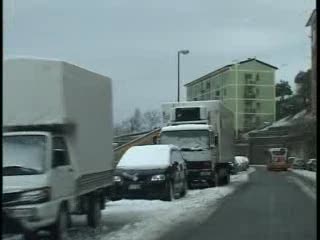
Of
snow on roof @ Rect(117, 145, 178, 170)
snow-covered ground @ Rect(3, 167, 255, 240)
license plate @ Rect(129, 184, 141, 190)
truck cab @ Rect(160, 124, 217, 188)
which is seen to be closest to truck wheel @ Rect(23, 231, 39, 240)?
snow-covered ground @ Rect(3, 167, 255, 240)

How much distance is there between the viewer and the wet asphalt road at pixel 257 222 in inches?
536

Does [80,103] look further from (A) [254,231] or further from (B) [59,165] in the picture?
(A) [254,231]

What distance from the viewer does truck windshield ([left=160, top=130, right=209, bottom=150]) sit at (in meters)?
29.4

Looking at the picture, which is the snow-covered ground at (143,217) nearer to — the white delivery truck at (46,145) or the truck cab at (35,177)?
the white delivery truck at (46,145)

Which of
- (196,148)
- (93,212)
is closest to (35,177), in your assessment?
(93,212)

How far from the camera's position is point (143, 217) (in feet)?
55.1

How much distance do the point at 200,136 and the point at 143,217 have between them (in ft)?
42.6

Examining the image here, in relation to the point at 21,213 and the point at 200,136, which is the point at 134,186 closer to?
the point at 200,136

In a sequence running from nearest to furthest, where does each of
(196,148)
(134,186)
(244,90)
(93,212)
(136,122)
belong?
(93,212), (134,186), (196,148), (136,122), (244,90)

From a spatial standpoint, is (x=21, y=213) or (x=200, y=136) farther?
(x=200, y=136)

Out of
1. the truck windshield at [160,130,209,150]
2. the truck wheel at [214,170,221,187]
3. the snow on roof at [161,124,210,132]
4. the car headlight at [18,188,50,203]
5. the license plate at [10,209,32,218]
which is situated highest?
the snow on roof at [161,124,210,132]

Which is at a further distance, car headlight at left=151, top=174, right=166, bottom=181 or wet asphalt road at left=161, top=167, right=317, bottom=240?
car headlight at left=151, top=174, right=166, bottom=181

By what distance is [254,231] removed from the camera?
14359 mm

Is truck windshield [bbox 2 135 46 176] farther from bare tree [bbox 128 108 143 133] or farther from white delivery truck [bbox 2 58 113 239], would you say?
bare tree [bbox 128 108 143 133]
